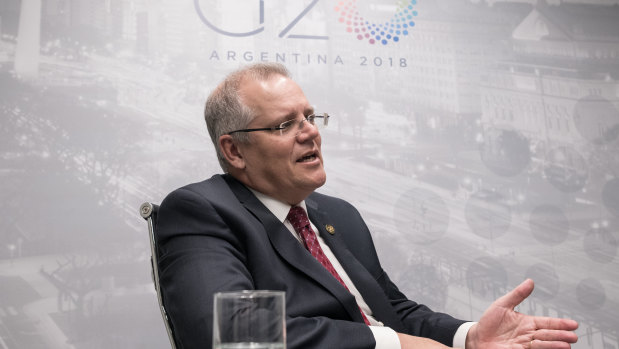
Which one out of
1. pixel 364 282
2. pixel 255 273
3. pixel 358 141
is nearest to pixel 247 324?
pixel 255 273

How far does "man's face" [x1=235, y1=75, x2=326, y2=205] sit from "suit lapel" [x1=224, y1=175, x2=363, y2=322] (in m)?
0.13

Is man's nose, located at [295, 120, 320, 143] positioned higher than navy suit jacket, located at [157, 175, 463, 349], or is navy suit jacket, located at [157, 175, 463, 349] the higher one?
man's nose, located at [295, 120, 320, 143]

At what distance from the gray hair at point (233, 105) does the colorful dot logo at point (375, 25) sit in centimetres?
150

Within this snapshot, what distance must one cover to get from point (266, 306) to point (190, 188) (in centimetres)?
89

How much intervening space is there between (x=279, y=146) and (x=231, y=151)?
6.9 inches

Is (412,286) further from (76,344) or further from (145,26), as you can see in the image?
(145,26)

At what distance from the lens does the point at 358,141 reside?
331cm

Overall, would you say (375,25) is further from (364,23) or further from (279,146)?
(279,146)

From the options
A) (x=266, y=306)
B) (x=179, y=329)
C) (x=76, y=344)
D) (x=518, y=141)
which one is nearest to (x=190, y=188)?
(x=179, y=329)

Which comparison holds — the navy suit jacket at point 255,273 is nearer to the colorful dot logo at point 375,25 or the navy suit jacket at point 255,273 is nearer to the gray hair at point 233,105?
the gray hair at point 233,105

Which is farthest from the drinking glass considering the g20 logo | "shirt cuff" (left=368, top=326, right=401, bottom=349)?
the g20 logo

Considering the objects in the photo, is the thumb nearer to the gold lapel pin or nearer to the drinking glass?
the gold lapel pin

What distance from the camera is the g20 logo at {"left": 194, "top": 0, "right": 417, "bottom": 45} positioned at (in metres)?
3.29

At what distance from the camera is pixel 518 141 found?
140 inches
